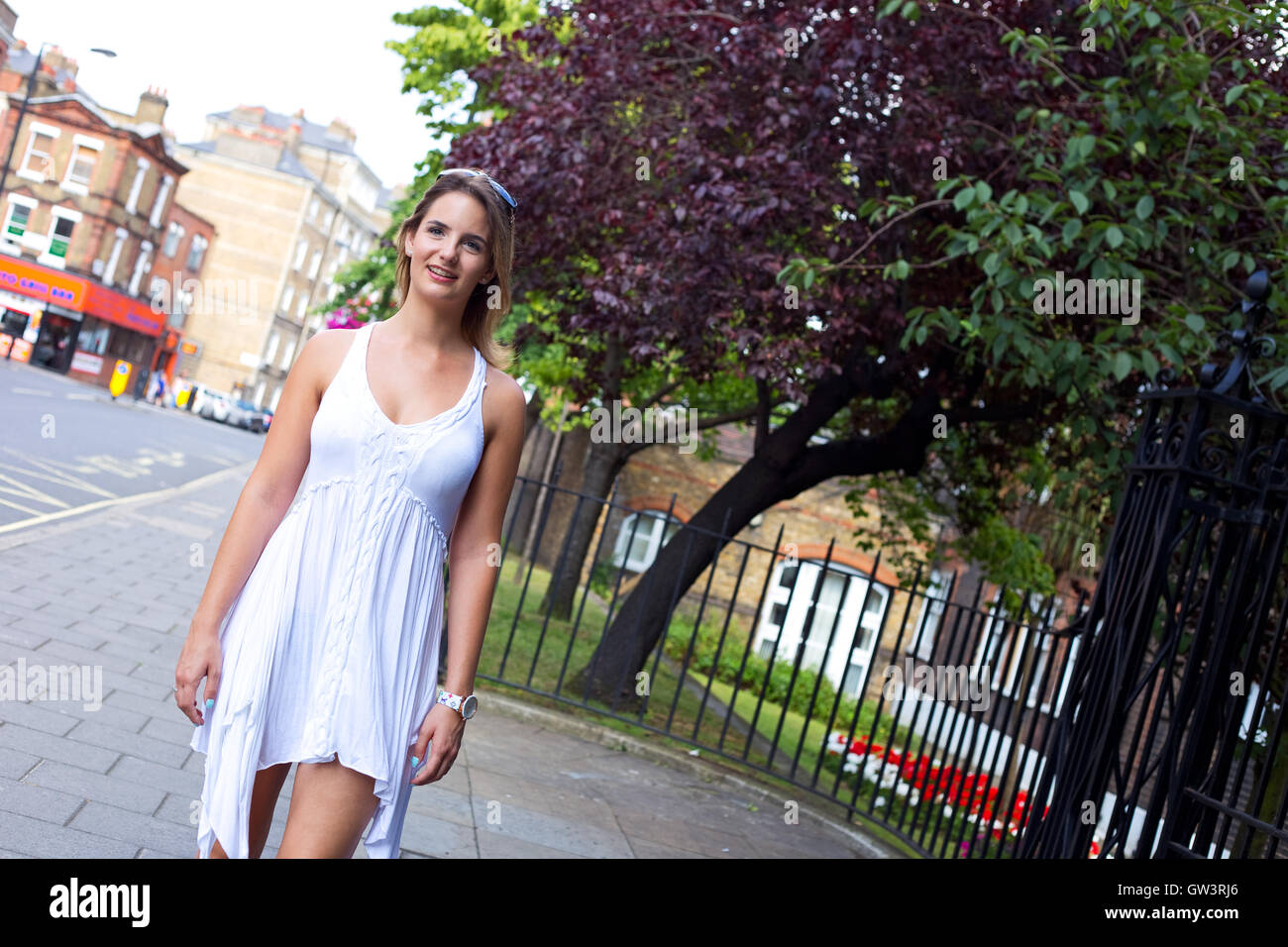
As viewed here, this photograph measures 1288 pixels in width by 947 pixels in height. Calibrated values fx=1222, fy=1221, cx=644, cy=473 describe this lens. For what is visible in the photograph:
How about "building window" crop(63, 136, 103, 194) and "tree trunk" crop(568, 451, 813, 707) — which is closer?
"tree trunk" crop(568, 451, 813, 707)

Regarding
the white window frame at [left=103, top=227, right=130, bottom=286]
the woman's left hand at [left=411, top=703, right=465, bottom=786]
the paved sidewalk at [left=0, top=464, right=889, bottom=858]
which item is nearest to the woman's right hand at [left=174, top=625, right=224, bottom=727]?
the woman's left hand at [left=411, top=703, right=465, bottom=786]

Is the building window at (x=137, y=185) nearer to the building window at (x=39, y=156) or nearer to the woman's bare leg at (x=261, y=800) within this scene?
the building window at (x=39, y=156)

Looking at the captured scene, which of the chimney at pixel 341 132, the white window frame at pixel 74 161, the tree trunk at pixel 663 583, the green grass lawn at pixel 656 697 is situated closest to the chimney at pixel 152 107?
the white window frame at pixel 74 161

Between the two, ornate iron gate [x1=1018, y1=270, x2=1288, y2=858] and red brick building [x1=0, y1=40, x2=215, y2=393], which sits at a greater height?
red brick building [x1=0, y1=40, x2=215, y2=393]

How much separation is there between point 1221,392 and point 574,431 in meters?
18.5

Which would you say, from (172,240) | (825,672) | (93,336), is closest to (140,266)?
(172,240)

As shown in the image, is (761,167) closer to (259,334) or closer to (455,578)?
(455,578)

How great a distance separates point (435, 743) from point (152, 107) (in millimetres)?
55369

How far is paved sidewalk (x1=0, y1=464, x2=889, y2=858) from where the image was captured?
421 cm

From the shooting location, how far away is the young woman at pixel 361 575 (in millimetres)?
2547

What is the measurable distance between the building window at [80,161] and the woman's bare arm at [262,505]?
50.4 meters

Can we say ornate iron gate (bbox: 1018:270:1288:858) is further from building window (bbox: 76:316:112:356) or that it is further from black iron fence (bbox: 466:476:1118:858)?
building window (bbox: 76:316:112:356)

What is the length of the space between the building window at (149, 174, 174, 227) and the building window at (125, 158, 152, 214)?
199 cm

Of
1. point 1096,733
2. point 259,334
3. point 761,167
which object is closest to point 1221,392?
point 1096,733
